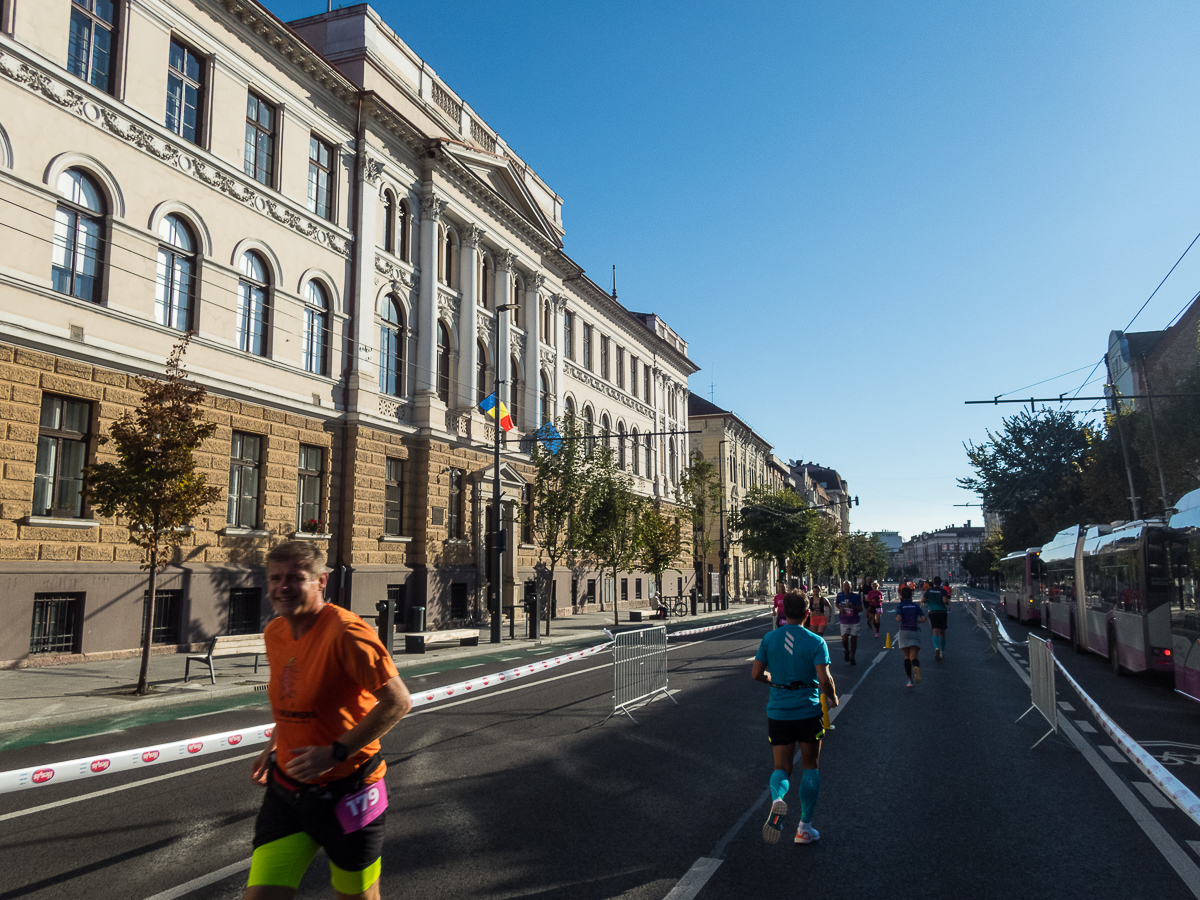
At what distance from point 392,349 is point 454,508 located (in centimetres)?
583

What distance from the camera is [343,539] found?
24.0m

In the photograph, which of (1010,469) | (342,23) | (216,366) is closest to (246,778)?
(216,366)

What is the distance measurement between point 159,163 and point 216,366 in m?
4.54

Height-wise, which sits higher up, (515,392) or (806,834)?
(515,392)

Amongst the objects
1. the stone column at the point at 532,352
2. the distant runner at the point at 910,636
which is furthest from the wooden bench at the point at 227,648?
the stone column at the point at 532,352

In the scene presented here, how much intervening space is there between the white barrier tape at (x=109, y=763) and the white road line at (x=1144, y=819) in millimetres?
5508

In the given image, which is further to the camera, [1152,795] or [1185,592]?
[1185,592]

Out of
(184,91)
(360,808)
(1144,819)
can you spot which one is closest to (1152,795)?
(1144,819)

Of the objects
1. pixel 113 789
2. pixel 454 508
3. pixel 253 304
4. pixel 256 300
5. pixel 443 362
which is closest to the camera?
pixel 113 789

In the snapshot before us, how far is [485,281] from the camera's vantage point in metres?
33.1

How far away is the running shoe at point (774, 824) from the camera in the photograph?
5.22 meters

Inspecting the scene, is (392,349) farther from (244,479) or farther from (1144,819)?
(1144,819)

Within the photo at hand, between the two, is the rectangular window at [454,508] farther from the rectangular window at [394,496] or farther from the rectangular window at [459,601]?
the rectangular window at [394,496]

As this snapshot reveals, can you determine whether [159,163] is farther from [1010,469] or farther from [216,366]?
[1010,469]
